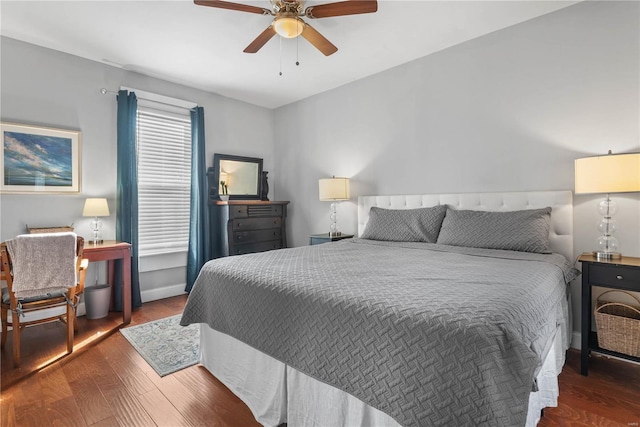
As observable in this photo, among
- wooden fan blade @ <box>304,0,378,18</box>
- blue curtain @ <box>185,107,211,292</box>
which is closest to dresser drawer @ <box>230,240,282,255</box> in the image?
blue curtain @ <box>185,107,211,292</box>

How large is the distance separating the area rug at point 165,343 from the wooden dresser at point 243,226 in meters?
1.19

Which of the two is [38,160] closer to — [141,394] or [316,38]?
[141,394]

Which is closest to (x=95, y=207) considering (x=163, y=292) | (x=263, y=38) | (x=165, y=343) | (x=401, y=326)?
(x=163, y=292)

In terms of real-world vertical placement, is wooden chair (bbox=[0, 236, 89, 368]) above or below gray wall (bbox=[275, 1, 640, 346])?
below

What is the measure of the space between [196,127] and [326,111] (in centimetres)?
173

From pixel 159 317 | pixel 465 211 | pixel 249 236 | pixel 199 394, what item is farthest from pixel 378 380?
pixel 249 236

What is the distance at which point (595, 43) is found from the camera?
240cm

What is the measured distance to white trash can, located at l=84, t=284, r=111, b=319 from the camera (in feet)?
10.5

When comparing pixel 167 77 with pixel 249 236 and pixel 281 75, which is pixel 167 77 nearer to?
pixel 281 75

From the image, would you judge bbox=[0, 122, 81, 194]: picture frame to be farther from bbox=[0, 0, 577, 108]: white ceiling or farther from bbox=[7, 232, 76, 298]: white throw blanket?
bbox=[7, 232, 76, 298]: white throw blanket

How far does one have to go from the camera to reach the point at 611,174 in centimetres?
204

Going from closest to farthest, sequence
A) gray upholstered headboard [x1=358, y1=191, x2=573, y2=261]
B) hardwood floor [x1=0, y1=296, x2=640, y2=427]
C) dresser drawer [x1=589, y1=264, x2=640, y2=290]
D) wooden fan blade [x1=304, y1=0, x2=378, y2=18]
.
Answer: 1. hardwood floor [x1=0, y1=296, x2=640, y2=427]
2. dresser drawer [x1=589, y1=264, x2=640, y2=290]
3. wooden fan blade [x1=304, y1=0, x2=378, y2=18]
4. gray upholstered headboard [x1=358, y1=191, x2=573, y2=261]

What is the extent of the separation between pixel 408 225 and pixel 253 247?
2205mm

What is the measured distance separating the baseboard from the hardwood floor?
128cm
